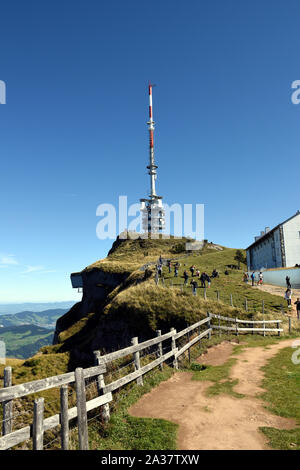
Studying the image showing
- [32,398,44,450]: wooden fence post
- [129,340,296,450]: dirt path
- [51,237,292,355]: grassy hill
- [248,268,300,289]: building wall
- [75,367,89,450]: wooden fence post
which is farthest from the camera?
[248,268,300,289]: building wall

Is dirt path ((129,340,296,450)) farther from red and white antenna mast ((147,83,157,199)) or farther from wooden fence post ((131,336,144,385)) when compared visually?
red and white antenna mast ((147,83,157,199))

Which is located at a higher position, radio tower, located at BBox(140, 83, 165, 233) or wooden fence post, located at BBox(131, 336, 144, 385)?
radio tower, located at BBox(140, 83, 165, 233)

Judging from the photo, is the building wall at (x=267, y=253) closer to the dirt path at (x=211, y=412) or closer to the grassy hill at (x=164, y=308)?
the grassy hill at (x=164, y=308)

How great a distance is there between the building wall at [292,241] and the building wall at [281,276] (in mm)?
4436

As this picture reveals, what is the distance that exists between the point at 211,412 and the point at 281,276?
39.0m

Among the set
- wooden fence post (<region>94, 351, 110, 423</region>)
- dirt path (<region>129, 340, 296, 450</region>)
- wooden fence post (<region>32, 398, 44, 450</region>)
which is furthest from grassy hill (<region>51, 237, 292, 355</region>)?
wooden fence post (<region>32, 398, 44, 450</region>)

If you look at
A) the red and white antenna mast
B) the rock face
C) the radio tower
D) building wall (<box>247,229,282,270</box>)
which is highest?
the red and white antenna mast

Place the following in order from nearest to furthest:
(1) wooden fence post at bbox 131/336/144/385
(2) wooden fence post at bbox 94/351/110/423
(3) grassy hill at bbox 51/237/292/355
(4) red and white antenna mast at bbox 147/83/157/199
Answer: (2) wooden fence post at bbox 94/351/110/423
(1) wooden fence post at bbox 131/336/144/385
(3) grassy hill at bbox 51/237/292/355
(4) red and white antenna mast at bbox 147/83/157/199

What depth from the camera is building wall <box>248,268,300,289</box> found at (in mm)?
40812

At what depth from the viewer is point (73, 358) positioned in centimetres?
3803

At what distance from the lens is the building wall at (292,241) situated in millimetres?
47531

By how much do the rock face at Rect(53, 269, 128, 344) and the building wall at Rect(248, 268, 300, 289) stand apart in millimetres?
30583

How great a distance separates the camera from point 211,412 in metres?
8.00
